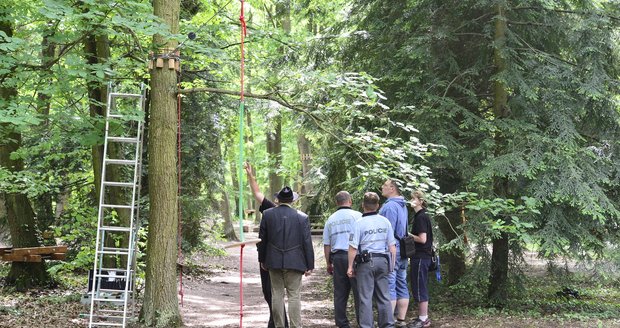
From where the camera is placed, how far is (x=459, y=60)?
1148 centimetres

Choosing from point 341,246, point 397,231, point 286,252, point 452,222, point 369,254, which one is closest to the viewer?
point 286,252

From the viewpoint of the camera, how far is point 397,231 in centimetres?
812

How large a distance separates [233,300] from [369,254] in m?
6.43

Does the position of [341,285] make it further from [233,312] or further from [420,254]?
[233,312]

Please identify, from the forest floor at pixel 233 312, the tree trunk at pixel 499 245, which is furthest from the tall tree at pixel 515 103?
the forest floor at pixel 233 312

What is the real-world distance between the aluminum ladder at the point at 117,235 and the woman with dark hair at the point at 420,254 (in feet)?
13.4

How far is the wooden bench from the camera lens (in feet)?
36.0

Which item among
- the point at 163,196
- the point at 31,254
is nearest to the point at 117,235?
the point at 31,254

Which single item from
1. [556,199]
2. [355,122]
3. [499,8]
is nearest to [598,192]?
[556,199]

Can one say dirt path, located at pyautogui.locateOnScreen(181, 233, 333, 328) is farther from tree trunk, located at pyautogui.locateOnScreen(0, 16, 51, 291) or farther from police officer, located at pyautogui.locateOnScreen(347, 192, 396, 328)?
tree trunk, located at pyautogui.locateOnScreen(0, 16, 51, 291)

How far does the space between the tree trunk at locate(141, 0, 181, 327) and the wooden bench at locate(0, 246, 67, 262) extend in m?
4.31

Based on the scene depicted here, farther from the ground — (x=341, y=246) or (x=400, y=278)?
(x=341, y=246)

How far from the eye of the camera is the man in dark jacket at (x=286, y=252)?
722 cm

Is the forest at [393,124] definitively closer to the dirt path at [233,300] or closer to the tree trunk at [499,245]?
the tree trunk at [499,245]
